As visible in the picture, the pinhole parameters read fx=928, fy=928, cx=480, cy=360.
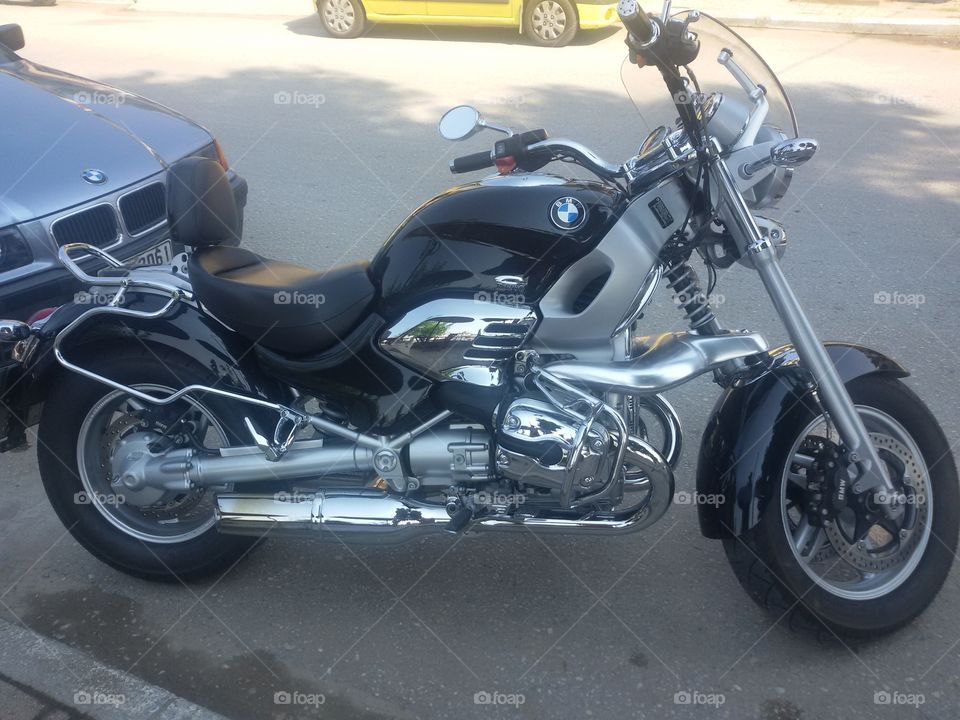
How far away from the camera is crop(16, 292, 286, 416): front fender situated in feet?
9.46

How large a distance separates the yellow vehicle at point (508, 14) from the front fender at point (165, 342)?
29.7 feet

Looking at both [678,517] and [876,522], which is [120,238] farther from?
[876,522]

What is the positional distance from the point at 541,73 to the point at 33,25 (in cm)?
804

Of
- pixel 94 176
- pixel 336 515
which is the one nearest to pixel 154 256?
pixel 94 176

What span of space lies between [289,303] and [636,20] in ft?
4.04

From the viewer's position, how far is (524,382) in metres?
2.62

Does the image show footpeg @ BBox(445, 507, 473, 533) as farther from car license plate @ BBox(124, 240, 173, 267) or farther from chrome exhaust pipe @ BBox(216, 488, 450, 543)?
car license plate @ BBox(124, 240, 173, 267)

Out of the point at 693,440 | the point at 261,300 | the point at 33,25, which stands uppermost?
the point at 261,300

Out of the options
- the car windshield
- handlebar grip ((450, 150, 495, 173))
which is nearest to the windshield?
handlebar grip ((450, 150, 495, 173))

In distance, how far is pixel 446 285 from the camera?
260 centimetres

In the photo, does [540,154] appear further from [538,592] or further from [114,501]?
[114,501]

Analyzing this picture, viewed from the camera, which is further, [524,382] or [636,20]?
[524,382]

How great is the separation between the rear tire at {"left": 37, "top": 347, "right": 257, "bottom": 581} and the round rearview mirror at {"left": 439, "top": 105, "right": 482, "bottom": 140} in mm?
1121

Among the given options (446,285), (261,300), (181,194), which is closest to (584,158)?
(446,285)
